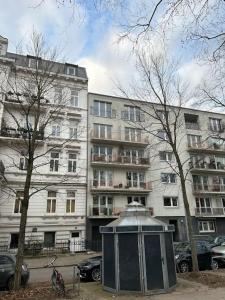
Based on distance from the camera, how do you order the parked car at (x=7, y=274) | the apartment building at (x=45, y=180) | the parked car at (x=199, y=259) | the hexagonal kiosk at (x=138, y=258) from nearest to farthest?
the hexagonal kiosk at (x=138, y=258) → the parked car at (x=7, y=274) → the parked car at (x=199, y=259) → the apartment building at (x=45, y=180)

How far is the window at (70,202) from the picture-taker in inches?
1073

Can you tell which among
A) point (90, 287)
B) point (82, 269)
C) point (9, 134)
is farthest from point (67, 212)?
point (90, 287)

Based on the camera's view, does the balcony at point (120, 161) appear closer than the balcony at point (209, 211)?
Yes

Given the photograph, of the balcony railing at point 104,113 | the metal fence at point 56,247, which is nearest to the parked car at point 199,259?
the metal fence at point 56,247

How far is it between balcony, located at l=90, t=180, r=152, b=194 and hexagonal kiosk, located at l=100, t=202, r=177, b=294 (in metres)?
18.3

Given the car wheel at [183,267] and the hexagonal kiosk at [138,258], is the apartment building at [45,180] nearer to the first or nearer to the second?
the car wheel at [183,267]

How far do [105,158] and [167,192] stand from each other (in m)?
8.54

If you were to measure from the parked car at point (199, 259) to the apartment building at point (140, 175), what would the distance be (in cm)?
1334

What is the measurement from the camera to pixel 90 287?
11.0 metres

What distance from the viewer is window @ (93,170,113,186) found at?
29.6m

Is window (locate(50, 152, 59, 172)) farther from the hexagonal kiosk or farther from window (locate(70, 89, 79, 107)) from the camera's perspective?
the hexagonal kiosk

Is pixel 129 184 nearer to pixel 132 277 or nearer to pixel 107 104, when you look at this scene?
pixel 107 104

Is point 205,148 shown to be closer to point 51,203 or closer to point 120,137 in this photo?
point 120,137

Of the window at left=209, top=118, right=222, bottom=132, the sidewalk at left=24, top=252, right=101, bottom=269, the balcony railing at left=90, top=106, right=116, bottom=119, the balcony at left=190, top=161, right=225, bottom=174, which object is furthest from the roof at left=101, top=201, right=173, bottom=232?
the window at left=209, top=118, right=222, bottom=132
